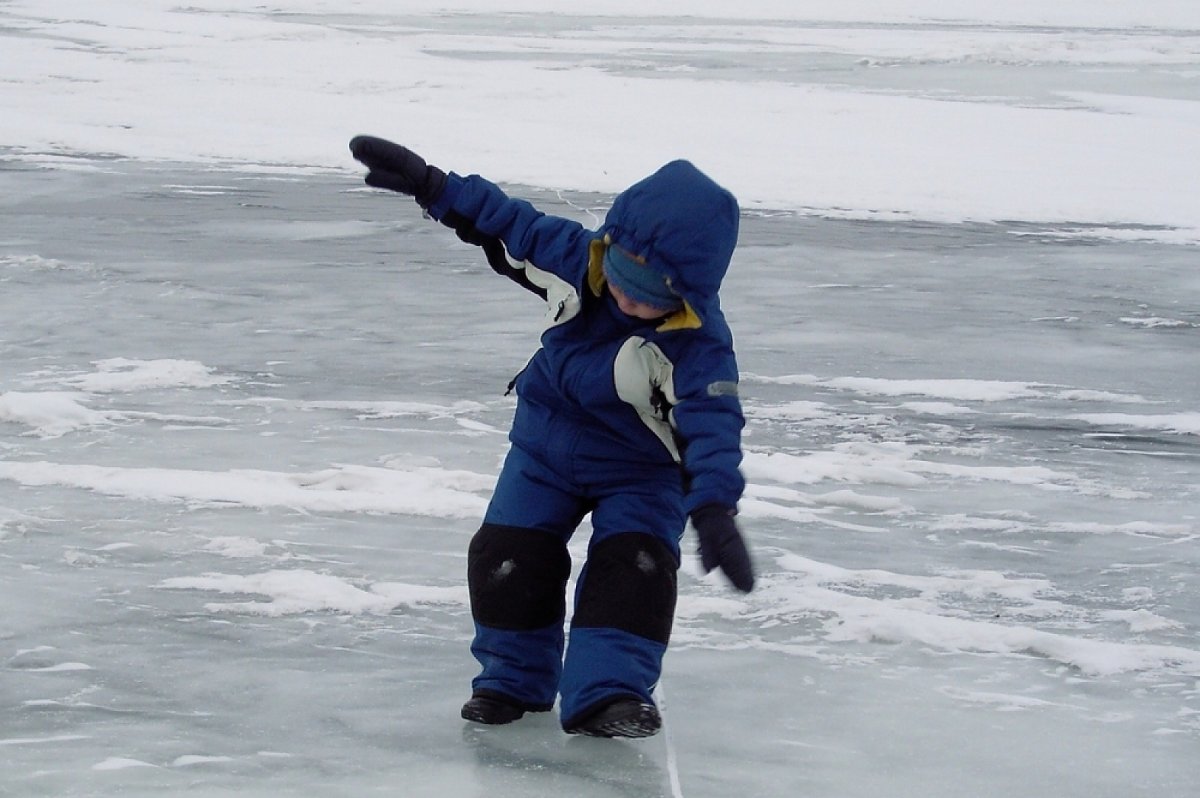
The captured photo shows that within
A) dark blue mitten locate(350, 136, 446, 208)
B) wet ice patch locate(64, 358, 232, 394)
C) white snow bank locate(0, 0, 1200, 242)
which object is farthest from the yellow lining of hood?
white snow bank locate(0, 0, 1200, 242)

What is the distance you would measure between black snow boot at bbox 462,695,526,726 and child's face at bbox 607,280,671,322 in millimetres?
657

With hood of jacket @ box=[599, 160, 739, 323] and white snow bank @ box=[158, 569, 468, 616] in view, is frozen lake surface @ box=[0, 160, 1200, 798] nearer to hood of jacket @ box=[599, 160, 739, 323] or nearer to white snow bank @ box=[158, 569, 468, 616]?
white snow bank @ box=[158, 569, 468, 616]

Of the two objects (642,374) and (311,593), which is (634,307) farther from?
(311,593)

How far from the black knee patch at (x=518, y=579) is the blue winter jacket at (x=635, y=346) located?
0.43 feet

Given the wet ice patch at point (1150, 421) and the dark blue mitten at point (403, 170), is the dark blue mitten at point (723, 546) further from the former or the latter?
the wet ice patch at point (1150, 421)

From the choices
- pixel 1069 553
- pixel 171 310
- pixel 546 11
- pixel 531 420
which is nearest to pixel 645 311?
pixel 531 420

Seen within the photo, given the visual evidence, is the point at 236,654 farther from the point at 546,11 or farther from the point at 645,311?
the point at 546,11

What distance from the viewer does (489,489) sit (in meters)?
3.92

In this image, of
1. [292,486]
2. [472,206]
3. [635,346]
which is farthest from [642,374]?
[292,486]

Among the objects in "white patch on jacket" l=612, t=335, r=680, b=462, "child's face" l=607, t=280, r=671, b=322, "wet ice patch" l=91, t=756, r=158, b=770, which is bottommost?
"wet ice patch" l=91, t=756, r=158, b=770

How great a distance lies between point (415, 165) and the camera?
2.81m

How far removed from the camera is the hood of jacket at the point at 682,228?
2422mm

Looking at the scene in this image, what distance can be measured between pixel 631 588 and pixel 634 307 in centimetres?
45

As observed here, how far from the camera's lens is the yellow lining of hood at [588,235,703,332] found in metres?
2.50
